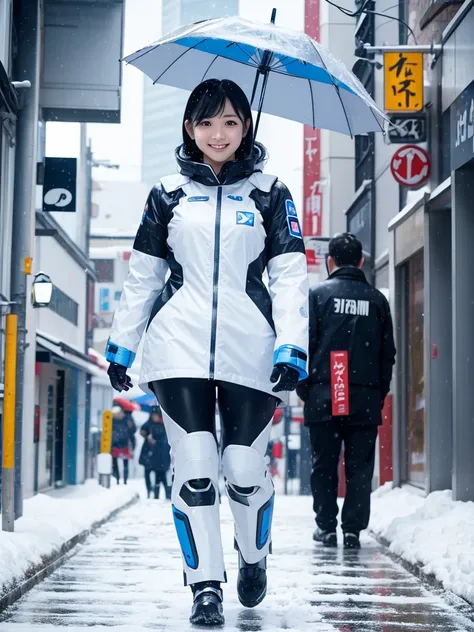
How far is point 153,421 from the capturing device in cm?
1991

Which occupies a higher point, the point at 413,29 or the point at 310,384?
the point at 413,29

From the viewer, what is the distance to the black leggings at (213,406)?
4.26m

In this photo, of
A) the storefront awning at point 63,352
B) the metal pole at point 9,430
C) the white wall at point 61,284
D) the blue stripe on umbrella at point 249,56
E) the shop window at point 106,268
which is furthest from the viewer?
the shop window at point 106,268

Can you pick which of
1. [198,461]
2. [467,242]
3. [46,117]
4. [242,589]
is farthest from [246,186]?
[46,117]

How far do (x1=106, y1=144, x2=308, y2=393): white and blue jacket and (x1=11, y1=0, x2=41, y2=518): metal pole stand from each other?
3.50 m

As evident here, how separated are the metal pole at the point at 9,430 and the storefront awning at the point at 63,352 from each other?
868 cm

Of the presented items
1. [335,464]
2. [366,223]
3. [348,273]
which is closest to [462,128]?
[348,273]

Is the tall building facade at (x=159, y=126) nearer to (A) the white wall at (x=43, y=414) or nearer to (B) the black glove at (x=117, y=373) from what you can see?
(A) the white wall at (x=43, y=414)

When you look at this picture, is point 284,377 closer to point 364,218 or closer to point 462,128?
point 462,128

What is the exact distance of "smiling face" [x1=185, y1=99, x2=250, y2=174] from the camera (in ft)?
14.8

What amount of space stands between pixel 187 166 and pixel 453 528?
3.22 metres

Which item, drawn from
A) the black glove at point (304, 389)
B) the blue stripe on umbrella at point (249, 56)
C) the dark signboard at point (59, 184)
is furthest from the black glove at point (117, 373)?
the dark signboard at point (59, 184)

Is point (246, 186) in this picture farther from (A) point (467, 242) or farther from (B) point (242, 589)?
(A) point (467, 242)

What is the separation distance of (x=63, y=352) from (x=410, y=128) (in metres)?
8.12
